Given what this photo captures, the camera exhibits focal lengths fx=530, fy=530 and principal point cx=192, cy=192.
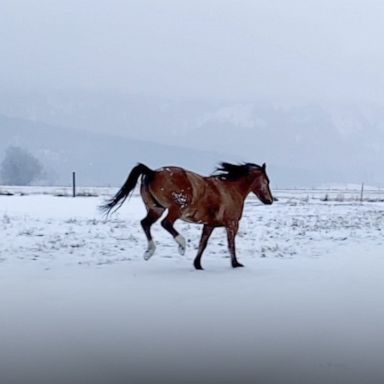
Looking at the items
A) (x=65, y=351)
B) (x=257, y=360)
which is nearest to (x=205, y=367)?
(x=257, y=360)

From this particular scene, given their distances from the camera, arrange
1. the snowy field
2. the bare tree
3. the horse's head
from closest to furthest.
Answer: the snowy field < the horse's head < the bare tree

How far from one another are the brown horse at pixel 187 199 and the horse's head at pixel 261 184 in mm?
278

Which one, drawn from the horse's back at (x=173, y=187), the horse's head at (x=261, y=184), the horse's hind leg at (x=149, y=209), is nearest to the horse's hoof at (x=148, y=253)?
the horse's hind leg at (x=149, y=209)

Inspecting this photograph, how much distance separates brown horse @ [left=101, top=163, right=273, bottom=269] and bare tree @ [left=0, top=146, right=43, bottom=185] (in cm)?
4922

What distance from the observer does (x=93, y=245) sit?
11.5m

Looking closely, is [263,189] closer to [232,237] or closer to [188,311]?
[232,237]

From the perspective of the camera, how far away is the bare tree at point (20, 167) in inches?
2211

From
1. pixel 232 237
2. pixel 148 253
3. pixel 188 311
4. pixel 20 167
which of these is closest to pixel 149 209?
pixel 148 253

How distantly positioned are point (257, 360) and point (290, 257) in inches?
232

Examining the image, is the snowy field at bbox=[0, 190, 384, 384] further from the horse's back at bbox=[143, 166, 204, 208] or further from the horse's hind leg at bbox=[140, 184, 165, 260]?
the horse's back at bbox=[143, 166, 204, 208]

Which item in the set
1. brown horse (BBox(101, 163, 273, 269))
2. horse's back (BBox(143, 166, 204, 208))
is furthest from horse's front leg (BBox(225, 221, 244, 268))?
horse's back (BBox(143, 166, 204, 208))

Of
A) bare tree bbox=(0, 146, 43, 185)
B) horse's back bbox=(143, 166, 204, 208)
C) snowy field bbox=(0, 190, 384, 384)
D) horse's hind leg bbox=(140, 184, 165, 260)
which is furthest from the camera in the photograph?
bare tree bbox=(0, 146, 43, 185)

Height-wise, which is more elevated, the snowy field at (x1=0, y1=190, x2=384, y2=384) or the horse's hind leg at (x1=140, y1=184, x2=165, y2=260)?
the horse's hind leg at (x1=140, y1=184, x2=165, y2=260)

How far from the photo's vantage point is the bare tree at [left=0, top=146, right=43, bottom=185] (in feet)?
184
